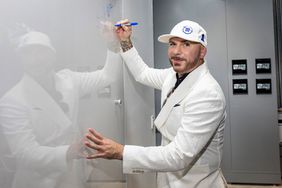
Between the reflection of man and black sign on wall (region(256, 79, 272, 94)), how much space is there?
9.15 ft

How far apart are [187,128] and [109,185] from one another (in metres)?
0.57

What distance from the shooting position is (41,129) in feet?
3.13

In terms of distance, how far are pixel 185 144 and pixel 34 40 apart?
0.82 m

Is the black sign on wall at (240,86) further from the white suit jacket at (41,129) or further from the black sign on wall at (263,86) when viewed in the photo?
the white suit jacket at (41,129)

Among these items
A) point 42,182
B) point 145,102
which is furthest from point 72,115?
point 145,102

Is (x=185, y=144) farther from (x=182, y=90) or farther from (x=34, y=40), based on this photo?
(x=34, y=40)

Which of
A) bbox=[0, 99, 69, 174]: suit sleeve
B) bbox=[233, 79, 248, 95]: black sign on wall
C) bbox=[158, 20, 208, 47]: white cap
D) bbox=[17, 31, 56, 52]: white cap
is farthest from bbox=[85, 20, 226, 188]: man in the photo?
bbox=[233, 79, 248, 95]: black sign on wall

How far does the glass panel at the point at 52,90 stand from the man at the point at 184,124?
15cm

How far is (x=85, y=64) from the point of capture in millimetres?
1344

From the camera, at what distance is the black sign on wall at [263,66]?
3535 mm

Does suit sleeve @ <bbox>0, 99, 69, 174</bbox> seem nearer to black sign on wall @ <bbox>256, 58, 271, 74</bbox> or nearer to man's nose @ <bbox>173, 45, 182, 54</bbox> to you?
man's nose @ <bbox>173, 45, 182, 54</bbox>

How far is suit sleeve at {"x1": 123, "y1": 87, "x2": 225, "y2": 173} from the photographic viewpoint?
1369 mm

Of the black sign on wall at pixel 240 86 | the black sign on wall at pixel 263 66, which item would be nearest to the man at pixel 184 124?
the black sign on wall at pixel 240 86

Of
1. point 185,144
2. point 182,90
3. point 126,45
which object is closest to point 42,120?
point 185,144
